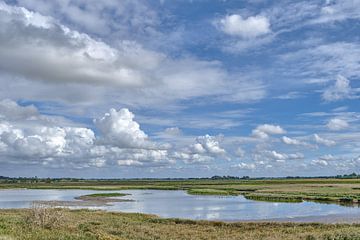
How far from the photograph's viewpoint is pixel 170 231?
3747 centimetres

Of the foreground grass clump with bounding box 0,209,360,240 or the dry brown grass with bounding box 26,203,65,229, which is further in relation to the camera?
the dry brown grass with bounding box 26,203,65,229

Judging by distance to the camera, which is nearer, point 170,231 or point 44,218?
point 44,218

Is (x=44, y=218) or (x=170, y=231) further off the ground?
(x=44, y=218)

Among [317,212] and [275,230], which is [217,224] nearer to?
[275,230]

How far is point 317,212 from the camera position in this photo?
5978 cm

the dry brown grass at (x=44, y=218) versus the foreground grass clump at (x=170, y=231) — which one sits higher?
the dry brown grass at (x=44, y=218)

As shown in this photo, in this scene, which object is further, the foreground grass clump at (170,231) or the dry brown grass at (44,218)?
the dry brown grass at (44,218)

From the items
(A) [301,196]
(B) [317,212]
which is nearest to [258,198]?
(A) [301,196]

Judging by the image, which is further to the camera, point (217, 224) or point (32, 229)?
point (217, 224)

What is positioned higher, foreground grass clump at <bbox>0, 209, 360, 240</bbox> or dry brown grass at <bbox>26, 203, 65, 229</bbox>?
dry brown grass at <bbox>26, 203, 65, 229</bbox>

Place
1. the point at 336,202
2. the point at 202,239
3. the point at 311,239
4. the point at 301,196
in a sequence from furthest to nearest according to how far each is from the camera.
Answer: the point at 301,196, the point at 336,202, the point at 202,239, the point at 311,239

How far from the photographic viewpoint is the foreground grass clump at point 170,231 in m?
28.1

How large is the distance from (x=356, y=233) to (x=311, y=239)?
3.37 m

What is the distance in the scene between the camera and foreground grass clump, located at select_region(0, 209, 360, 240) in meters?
28.1
